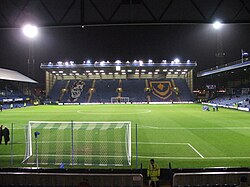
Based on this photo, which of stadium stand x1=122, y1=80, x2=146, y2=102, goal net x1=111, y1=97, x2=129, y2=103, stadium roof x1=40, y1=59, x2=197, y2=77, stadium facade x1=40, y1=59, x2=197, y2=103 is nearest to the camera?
stadium roof x1=40, y1=59, x2=197, y2=77

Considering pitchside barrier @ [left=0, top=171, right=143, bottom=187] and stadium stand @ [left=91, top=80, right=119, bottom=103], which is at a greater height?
stadium stand @ [left=91, top=80, right=119, bottom=103]

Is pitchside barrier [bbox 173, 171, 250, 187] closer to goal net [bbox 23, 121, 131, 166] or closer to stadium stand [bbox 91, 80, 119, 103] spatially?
goal net [bbox 23, 121, 131, 166]

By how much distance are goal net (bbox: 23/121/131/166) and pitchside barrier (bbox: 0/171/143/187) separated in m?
4.44

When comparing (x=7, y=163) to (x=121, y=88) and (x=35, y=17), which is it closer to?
(x=35, y=17)

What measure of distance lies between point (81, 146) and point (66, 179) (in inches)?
361

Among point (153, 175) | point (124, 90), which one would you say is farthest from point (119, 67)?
point (153, 175)

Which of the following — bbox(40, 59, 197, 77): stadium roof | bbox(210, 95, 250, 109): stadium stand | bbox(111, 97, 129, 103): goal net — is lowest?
bbox(210, 95, 250, 109): stadium stand

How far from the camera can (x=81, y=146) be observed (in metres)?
17.0

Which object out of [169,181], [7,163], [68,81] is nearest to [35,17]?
[7,163]

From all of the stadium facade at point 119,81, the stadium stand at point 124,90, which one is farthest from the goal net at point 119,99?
the stadium stand at point 124,90

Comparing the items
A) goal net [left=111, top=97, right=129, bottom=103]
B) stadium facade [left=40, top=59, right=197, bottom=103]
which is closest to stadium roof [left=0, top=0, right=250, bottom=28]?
stadium facade [left=40, top=59, right=197, bottom=103]

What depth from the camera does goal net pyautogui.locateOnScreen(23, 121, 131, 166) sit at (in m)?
13.5

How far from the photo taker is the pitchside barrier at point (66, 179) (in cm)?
779

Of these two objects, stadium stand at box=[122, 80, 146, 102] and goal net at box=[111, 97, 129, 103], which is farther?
stadium stand at box=[122, 80, 146, 102]
